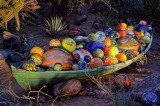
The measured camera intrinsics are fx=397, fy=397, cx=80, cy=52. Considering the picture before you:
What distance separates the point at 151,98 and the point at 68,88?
1508 mm

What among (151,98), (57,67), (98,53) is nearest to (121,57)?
(98,53)

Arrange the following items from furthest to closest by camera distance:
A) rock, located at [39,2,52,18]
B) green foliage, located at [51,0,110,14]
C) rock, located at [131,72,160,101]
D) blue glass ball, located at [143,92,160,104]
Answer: green foliage, located at [51,0,110,14] < rock, located at [39,2,52,18] < rock, located at [131,72,160,101] < blue glass ball, located at [143,92,160,104]

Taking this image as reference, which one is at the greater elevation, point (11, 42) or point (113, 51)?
point (11, 42)

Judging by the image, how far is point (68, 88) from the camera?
5.89 metres

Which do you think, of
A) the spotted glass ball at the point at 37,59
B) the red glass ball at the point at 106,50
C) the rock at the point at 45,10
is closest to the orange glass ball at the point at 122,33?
the red glass ball at the point at 106,50

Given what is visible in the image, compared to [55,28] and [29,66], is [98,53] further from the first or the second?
[55,28]

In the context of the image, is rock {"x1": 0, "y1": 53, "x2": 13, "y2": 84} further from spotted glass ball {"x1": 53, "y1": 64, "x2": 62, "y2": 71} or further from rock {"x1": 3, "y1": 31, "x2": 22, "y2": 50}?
rock {"x1": 3, "y1": 31, "x2": 22, "y2": 50}

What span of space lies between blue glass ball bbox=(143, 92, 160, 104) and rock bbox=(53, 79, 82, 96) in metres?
1.39

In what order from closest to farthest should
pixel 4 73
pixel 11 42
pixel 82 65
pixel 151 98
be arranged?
pixel 151 98 < pixel 82 65 < pixel 4 73 < pixel 11 42

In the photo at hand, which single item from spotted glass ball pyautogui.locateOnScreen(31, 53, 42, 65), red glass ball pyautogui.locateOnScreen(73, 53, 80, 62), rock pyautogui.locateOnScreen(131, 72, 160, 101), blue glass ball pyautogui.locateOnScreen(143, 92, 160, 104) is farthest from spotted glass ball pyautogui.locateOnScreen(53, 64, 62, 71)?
blue glass ball pyautogui.locateOnScreen(143, 92, 160, 104)

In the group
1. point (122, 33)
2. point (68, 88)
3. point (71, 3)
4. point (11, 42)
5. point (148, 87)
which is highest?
point (71, 3)

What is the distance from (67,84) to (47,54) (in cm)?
65

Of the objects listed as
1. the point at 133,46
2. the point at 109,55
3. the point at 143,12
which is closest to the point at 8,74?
the point at 109,55

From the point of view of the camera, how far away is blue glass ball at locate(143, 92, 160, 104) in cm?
477
